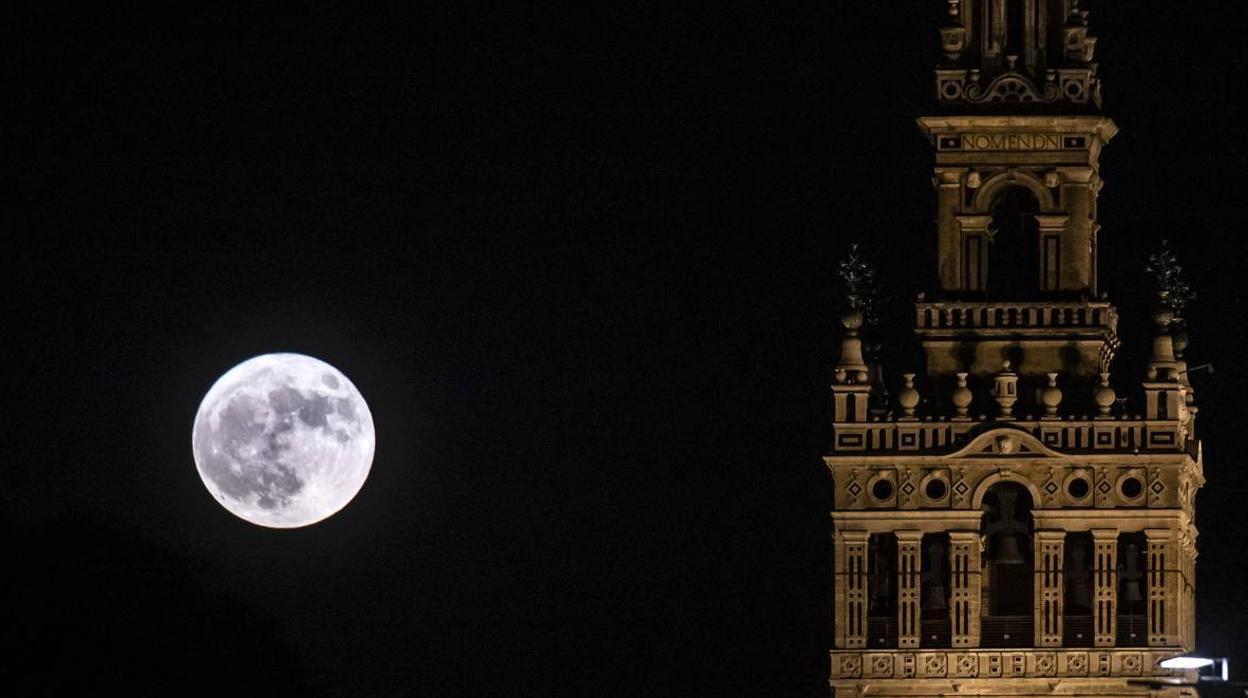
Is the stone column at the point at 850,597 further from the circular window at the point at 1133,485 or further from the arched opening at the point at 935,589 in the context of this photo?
the circular window at the point at 1133,485

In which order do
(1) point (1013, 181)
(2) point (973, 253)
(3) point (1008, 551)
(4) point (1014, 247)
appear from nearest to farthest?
1. (3) point (1008, 551)
2. (2) point (973, 253)
3. (1) point (1013, 181)
4. (4) point (1014, 247)

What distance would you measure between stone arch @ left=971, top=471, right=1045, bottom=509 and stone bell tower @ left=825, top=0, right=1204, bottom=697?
0.04 m

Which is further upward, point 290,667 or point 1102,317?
point 1102,317

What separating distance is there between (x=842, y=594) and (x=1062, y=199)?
10.1 meters

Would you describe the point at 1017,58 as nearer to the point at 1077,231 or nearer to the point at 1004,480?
the point at 1077,231

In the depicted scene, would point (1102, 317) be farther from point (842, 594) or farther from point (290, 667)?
point (290, 667)

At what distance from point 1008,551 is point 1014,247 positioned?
7.37 m

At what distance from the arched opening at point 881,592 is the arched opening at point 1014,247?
6.26 metres

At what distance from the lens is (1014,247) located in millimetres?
163125

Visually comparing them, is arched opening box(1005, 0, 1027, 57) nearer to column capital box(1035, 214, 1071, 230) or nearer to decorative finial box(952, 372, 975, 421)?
column capital box(1035, 214, 1071, 230)

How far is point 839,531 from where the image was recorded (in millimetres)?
158750

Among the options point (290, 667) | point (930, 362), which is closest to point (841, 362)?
point (930, 362)

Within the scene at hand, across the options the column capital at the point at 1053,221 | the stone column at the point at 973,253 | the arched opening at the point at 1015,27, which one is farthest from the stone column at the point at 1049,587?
the arched opening at the point at 1015,27

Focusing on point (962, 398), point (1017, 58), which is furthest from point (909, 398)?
point (1017, 58)
